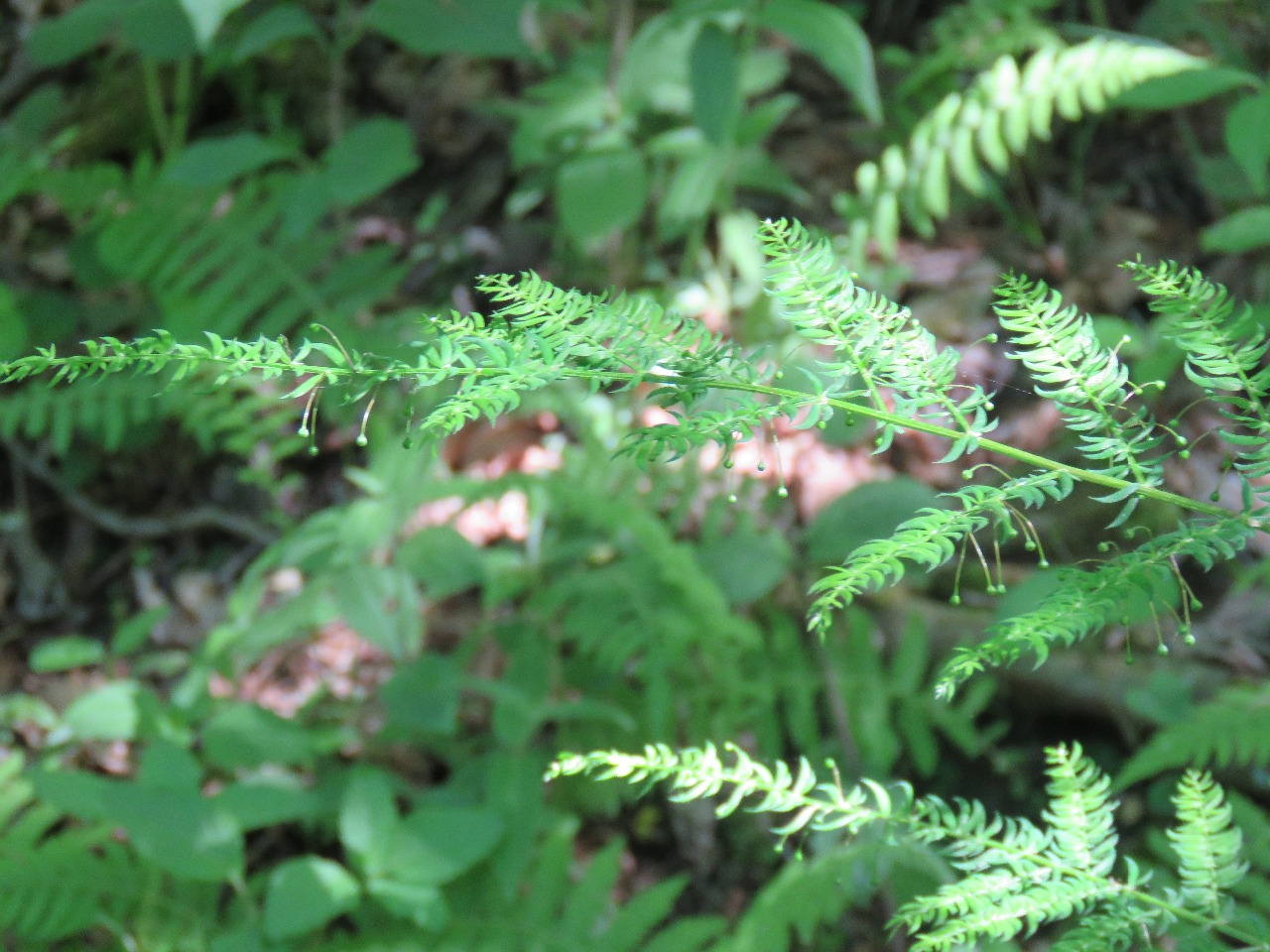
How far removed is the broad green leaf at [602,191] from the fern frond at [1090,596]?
2.05m

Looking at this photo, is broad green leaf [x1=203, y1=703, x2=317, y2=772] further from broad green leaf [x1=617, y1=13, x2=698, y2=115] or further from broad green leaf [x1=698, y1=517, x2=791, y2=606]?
broad green leaf [x1=617, y1=13, x2=698, y2=115]

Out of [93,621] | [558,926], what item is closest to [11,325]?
[93,621]

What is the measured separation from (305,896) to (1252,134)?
8.03 ft

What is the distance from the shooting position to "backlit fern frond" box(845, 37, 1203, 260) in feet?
8.04

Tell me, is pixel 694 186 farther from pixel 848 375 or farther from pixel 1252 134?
pixel 848 375

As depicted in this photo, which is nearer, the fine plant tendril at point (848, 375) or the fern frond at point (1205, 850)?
the fine plant tendril at point (848, 375)

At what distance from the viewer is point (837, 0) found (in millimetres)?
3705

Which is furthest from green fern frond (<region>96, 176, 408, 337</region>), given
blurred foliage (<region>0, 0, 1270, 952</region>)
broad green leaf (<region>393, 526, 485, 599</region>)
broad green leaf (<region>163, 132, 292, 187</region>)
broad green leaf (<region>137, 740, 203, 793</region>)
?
broad green leaf (<region>137, 740, 203, 793</region>)

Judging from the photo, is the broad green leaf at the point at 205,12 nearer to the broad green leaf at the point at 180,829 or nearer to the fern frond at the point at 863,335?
the broad green leaf at the point at 180,829

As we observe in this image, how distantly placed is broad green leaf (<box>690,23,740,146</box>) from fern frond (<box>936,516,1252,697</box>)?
187 centimetres

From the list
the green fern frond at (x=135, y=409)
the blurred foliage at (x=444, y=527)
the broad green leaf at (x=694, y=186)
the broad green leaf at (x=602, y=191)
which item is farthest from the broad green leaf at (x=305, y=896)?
the broad green leaf at (x=694, y=186)

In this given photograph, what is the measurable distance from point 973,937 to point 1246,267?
294 centimetres

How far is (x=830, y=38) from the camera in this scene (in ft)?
7.97

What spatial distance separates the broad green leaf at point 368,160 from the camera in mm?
2822
